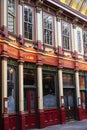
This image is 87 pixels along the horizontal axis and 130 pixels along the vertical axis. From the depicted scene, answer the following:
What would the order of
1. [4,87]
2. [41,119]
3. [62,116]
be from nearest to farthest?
[4,87] < [41,119] < [62,116]

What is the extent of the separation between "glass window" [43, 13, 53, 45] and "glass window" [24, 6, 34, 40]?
1477 mm

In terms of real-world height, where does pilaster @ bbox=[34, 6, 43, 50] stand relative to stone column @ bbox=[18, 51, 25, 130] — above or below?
above

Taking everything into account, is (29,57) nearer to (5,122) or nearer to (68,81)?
(5,122)

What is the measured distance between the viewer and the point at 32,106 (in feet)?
62.9

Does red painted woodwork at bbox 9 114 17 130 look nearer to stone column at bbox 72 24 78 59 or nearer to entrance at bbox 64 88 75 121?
entrance at bbox 64 88 75 121

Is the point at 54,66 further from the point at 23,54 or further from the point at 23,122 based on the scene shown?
the point at 23,122

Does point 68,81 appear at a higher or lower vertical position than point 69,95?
higher

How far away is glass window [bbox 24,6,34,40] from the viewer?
19.4m

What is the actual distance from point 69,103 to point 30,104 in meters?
4.93

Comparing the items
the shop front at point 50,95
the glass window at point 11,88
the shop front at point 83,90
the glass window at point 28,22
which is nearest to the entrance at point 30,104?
the shop front at point 50,95

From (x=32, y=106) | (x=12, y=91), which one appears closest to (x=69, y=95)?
(x=32, y=106)

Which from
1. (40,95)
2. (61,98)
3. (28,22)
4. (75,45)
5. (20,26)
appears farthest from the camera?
(75,45)

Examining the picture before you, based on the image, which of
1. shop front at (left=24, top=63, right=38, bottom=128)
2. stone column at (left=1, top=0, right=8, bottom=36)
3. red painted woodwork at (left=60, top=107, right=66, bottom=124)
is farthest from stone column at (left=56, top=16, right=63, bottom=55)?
stone column at (left=1, top=0, right=8, bottom=36)

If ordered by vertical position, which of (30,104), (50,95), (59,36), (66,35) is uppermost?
(66,35)
